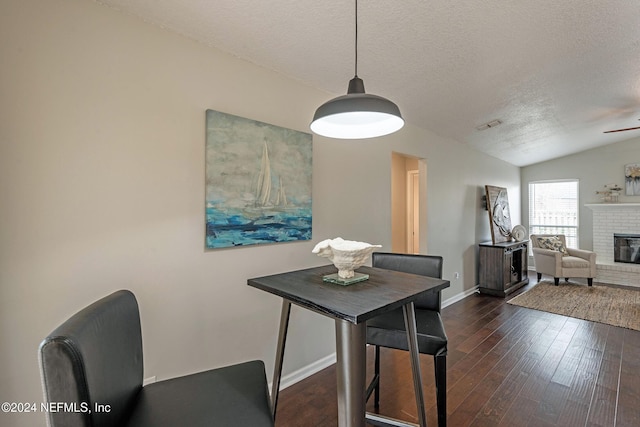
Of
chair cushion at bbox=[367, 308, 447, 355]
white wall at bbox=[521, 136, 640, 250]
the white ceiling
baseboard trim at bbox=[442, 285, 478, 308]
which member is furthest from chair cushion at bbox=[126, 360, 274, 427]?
white wall at bbox=[521, 136, 640, 250]

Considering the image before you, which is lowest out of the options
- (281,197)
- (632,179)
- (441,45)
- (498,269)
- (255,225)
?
(498,269)

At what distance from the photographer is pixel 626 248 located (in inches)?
224

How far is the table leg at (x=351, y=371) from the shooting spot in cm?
115

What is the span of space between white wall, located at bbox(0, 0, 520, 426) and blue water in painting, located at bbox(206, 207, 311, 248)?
7 cm

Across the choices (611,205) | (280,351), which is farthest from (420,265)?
(611,205)

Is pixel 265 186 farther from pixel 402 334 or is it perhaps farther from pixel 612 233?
pixel 612 233

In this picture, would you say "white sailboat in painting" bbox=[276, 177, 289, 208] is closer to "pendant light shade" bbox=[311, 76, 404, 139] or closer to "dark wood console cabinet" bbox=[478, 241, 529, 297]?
"pendant light shade" bbox=[311, 76, 404, 139]

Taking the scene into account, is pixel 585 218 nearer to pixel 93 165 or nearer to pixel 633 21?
pixel 633 21

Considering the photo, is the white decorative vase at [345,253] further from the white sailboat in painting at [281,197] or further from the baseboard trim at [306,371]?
the baseboard trim at [306,371]

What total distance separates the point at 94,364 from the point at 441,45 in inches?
96.2

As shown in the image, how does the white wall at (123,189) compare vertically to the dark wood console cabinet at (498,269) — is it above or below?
above

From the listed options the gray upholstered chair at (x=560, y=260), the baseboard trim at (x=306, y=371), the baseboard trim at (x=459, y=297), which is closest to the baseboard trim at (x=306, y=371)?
the baseboard trim at (x=306, y=371)

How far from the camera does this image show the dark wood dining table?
3.76 ft

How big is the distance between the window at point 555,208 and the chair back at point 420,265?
21.0 ft
